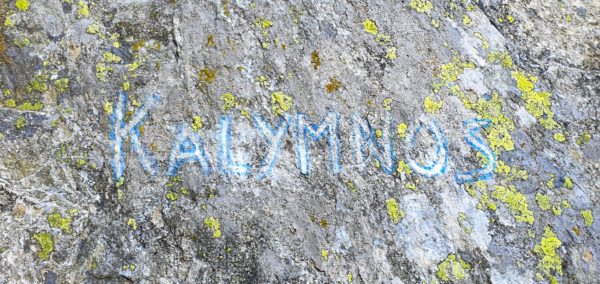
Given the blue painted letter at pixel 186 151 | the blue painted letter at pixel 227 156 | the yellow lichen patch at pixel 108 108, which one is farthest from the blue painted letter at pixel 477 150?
the yellow lichen patch at pixel 108 108

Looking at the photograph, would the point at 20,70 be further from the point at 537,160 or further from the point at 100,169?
the point at 537,160

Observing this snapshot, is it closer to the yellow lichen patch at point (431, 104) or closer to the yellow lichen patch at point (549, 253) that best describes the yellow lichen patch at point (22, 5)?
the yellow lichen patch at point (431, 104)

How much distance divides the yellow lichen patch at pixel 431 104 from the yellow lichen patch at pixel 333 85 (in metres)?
0.65

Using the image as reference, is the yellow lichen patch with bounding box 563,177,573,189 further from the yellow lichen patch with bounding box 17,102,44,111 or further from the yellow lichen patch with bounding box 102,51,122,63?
the yellow lichen patch with bounding box 17,102,44,111

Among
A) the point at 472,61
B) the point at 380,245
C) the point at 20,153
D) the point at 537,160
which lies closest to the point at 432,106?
the point at 472,61

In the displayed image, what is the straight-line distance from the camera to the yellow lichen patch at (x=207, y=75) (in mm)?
4082

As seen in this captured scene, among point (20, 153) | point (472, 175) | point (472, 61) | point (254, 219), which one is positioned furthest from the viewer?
point (472, 61)

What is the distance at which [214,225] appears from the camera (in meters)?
3.74

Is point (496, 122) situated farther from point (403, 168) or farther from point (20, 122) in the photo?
point (20, 122)

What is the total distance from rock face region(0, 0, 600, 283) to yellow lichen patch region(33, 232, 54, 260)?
0.01 metres

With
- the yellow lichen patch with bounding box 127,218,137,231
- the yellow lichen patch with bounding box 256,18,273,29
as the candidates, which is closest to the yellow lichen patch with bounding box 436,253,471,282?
the yellow lichen patch with bounding box 127,218,137,231

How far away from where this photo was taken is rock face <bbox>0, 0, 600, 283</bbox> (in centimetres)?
363

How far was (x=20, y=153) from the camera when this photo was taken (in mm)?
3568

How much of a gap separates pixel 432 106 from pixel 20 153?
9.23 feet
